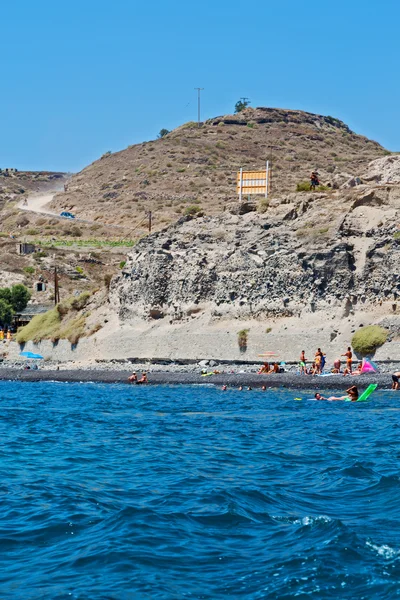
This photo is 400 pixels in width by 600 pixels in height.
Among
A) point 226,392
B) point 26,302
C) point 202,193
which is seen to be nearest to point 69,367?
point 226,392

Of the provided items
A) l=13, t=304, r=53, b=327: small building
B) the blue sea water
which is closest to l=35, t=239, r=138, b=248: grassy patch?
l=13, t=304, r=53, b=327: small building

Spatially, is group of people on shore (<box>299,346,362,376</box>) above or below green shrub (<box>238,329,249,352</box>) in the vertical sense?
below

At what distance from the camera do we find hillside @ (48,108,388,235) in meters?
112

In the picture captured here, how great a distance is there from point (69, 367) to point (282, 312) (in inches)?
495

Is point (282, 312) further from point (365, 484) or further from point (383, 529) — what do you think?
point (383, 529)

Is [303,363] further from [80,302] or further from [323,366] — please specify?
[80,302]

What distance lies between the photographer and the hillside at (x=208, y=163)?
367 feet

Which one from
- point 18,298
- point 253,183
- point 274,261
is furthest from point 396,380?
point 18,298

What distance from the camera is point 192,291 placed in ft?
161

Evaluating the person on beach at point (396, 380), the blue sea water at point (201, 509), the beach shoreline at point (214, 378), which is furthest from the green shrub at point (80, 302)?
the blue sea water at point (201, 509)

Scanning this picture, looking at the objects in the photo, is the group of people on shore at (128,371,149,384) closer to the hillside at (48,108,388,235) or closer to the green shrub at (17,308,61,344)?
the green shrub at (17,308,61,344)

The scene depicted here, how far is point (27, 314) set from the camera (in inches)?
2702

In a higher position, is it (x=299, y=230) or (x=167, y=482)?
(x=299, y=230)

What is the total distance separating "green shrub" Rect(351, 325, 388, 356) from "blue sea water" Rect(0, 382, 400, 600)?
1466 cm
